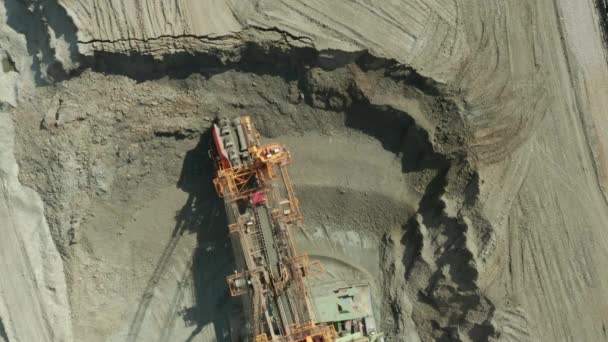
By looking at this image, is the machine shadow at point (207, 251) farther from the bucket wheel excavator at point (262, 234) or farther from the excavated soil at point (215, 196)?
the bucket wheel excavator at point (262, 234)

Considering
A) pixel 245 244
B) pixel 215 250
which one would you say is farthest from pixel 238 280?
pixel 215 250

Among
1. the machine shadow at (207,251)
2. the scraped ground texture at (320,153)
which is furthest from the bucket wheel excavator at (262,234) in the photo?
the scraped ground texture at (320,153)

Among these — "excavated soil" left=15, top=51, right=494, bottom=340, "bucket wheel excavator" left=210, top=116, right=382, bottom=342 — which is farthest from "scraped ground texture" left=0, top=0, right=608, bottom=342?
"bucket wheel excavator" left=210, top=116, right=382, bottom=342

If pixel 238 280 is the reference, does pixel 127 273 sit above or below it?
above

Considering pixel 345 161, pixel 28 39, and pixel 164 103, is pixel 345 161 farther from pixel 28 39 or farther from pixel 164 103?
pixel 28 39

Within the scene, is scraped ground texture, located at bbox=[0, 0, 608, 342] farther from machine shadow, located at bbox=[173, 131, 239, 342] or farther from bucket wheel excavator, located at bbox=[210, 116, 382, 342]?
bucket wheel excavator, located at bbox=[210, 116, 382, 342]

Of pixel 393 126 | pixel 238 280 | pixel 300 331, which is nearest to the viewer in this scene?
pixel 300 331
